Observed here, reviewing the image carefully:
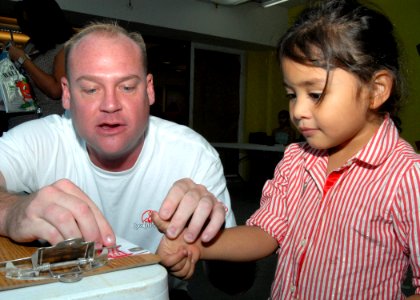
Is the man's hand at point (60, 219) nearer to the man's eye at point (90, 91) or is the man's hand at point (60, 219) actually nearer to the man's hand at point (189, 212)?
the man's hand at point (189, 212)

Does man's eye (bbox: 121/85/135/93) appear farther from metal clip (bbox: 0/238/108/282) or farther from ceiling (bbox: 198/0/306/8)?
ceiling (bbox: 198/0/306/8)

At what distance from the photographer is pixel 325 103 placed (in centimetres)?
107

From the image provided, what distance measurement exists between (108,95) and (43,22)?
1.37m

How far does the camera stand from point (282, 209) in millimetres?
1328

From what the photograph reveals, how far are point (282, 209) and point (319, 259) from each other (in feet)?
0.68

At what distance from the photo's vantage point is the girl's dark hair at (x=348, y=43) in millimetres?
1111

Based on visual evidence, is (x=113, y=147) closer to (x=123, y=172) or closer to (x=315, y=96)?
(x=123, y=172)

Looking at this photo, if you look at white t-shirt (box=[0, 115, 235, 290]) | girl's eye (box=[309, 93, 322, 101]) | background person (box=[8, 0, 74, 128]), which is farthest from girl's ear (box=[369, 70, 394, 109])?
background person (box=[8, 0, 74, 128])

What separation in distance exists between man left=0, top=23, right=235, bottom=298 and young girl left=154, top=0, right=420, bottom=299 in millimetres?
281

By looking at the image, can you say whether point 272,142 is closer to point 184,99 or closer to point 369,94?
point 184,99

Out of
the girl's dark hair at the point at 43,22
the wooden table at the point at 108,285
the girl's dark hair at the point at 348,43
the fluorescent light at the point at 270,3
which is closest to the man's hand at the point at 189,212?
the wooden table at the point at 108,285

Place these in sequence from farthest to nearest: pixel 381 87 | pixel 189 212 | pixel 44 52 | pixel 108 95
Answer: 1. pixel 44 52
2. pixel 108 95
3. pixel 381 87
4. pixel 189 212

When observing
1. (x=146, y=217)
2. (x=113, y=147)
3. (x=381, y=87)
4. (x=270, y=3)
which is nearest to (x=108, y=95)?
(x=113, y=147)

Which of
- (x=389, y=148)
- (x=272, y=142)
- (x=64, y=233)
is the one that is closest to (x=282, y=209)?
(x=389, y=148)
